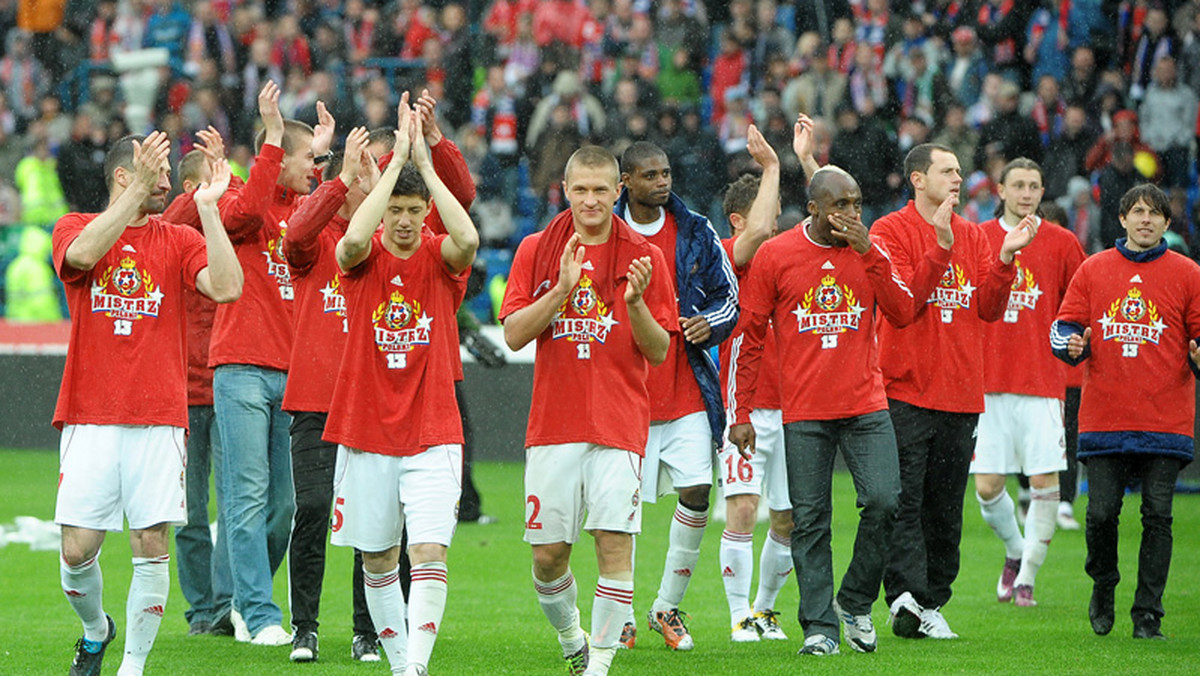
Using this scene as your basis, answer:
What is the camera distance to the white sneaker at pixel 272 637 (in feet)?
Answer: 28.4

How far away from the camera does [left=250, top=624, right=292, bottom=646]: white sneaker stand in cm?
866

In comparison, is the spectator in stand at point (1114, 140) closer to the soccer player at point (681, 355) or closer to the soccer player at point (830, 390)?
the soccer player at point (830, 390)

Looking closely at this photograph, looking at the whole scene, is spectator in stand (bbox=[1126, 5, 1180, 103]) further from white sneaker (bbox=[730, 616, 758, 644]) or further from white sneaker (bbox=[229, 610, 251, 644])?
white sneaker (bbox=[229, 610, 251, 644])

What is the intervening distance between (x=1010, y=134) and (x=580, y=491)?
13.0 meters

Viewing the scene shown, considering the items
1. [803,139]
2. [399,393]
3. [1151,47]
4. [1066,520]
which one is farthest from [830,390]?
[1151,47]

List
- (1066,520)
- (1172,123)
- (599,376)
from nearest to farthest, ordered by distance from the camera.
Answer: (599,376) < (1066,520) < (1172,123)

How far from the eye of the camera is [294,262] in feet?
26.5

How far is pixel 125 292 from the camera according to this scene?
7324 millimetres

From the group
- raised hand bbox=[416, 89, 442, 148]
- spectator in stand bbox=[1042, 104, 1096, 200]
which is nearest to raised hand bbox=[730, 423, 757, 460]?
raised hand bbox=[416, 89, 442, 148]

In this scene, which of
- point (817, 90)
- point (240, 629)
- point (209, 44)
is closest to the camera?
point (240, 629)

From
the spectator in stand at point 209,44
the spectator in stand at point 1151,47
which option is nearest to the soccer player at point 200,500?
the spectator in stand at point 1151,47

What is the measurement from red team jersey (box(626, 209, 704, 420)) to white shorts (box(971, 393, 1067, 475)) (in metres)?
2.78

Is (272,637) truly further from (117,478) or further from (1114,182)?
(1114,182)

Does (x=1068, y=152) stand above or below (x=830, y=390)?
above
